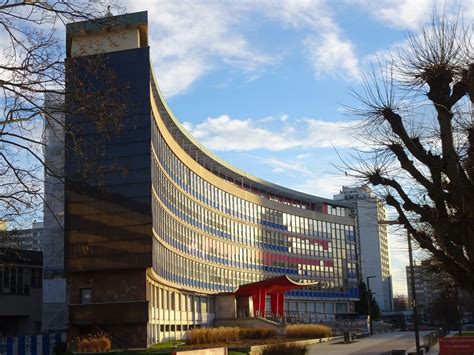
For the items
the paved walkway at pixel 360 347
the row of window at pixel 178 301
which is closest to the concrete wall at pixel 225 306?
the row of window at pixel 178 301

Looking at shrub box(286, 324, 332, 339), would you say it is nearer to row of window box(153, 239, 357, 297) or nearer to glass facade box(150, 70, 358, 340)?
glass facade box(150, 70, 358, 340)

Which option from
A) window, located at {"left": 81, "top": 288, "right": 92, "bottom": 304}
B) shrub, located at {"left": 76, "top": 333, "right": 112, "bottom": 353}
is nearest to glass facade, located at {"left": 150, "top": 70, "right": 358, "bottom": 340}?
window, located at {"left": 81, "top": 288, "right": 92, "bottom": 304}

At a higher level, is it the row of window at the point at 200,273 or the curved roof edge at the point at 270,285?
the row of window at the point at 200,273

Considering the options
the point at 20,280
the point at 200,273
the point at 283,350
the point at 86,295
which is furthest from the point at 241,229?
the point at 283,350

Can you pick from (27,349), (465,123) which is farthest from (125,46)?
(465,123)

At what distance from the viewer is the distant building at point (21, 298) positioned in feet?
212

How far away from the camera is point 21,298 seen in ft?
218

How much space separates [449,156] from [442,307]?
8216 centimetres

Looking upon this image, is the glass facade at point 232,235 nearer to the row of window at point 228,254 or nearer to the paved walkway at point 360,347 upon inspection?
the row of window at point 228,254

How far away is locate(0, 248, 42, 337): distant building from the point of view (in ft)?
212

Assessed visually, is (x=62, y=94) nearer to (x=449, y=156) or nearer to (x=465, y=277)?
(x=449, y=156)

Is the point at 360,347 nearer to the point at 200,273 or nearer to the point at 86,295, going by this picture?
the point at 86,295

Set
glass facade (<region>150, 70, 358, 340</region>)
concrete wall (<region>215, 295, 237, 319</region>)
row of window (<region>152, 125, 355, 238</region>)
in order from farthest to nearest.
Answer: concrete wall (<region>215, 295, 237, 319</region>) → row of window (<region>152, 125, 355, 238</region>) → glass facade (<region>150, 70, 358, 340</region>)

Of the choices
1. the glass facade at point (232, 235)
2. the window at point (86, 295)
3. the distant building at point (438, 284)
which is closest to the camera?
the distant building at point (438, 284)
